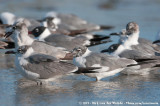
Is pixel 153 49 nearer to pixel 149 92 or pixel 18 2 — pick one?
pixel 149 92

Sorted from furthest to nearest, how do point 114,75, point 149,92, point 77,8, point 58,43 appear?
point 77,8, point 58,43, point 114,75, point 149,92

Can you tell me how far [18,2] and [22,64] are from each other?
1222 centimetres

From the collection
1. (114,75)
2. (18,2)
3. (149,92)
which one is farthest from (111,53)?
(18,2)

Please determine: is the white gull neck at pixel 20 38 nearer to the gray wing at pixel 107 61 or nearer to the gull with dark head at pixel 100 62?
the gull with dark head at pixel 100 62

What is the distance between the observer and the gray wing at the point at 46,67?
263 inches

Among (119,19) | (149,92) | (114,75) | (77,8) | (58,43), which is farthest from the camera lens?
(77,8)

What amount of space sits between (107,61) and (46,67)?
114cm

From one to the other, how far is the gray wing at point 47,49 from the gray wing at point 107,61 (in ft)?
4.61

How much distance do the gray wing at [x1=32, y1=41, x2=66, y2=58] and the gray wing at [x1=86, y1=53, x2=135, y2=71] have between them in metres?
1.40

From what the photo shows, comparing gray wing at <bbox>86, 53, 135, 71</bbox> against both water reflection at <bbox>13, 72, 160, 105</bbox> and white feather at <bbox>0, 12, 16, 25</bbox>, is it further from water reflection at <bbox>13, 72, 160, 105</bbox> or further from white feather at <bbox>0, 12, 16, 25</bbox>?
white feather at <bbox>0, 12, 16, 25</bbox>

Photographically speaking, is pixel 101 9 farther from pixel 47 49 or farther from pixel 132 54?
pixel 132 54

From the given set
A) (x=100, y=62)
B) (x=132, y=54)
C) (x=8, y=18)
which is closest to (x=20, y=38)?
(x=100, y=62)

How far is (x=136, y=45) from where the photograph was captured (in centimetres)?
870

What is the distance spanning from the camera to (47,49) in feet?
27.8
